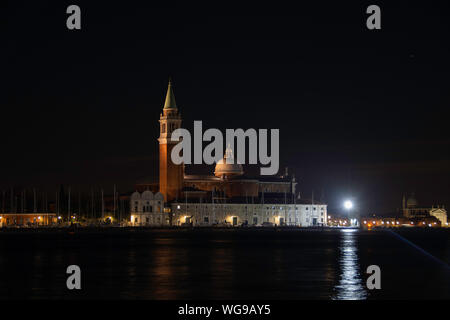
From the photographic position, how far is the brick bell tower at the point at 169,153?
15675cm

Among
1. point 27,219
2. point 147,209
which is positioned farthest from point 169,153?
point 27,219

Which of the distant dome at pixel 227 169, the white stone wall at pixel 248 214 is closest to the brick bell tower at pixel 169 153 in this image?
the white stone wall at pixel 248 214

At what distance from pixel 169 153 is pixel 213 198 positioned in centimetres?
1235

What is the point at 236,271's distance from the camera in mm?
42781

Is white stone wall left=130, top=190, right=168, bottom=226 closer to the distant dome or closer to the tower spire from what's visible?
the tower spire

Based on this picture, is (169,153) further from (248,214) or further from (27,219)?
(27,219)

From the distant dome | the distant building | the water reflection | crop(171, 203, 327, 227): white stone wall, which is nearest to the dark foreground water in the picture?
the water reflection

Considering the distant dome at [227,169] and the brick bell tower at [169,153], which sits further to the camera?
the distant dome at [227,169]

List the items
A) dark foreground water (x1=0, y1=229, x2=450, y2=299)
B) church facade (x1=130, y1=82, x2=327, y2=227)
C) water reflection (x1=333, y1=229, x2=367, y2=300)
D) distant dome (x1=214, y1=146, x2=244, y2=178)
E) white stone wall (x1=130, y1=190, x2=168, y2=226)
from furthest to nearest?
distant dome (x1=214, y1=146, x2=244, y2=178) → church facade (x1=130, y1=82, x2=327, y2=227) → white stone wall (x1=130, y1=190, x2=168, y2=226) → dark foreground water (x1=0, y1=229, x2=450, y2=299) → water reflection (x1=333, y1=229, x2=367, y2=300)

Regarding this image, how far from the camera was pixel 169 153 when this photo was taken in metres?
157

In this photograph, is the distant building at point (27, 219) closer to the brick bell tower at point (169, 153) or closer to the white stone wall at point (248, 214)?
the brick bell tower at point (169, 153)

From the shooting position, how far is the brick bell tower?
6171 inches

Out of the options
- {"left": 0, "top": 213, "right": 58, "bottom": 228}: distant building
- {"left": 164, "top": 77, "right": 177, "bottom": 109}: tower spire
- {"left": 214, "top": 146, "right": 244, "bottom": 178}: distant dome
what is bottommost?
{"left": 0, "top": 213, "right": 58, "bottom": 228}: distant building
